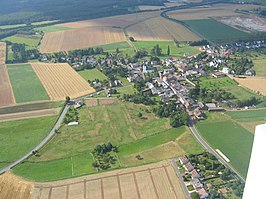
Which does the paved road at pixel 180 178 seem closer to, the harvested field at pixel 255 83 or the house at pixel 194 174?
the house at pixel 194 174

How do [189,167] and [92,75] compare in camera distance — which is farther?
[92,75]

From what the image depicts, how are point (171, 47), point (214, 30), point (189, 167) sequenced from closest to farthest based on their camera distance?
1. point (189, 167)
2. point (171, 47)
3. point (214, 30)

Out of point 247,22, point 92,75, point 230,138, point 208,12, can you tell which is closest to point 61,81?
point 92,75

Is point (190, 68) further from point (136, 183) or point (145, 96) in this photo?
point (136, 183)

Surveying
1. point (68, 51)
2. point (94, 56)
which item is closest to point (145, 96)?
point (94, 56)

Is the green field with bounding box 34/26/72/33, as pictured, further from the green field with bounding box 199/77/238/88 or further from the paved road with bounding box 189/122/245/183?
the paved road with bounding box 189/122/245/183

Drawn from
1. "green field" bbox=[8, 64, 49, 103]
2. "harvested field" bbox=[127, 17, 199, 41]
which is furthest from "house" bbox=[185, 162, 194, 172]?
"harvested field" bbox=[127, 17, 199, 41]

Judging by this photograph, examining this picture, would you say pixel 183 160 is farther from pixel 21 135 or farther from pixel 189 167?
pixel 21 135
